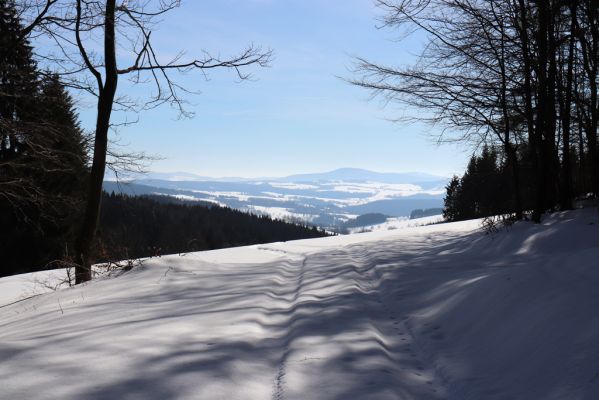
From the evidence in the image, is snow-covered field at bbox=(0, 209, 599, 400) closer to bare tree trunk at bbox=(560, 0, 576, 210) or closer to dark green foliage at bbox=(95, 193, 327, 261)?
bare tree trunk at bbox=(560, 0, 576, 210)

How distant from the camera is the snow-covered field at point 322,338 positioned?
2.73 m

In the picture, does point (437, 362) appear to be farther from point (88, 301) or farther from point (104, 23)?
point (104, 23)

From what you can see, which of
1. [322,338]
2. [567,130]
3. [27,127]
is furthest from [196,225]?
[322,338]

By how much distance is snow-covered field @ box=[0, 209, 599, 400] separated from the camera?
2.73 meters

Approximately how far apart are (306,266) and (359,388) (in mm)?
5322

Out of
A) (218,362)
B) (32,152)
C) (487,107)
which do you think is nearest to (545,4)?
(487,107)

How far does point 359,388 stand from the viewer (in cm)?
286

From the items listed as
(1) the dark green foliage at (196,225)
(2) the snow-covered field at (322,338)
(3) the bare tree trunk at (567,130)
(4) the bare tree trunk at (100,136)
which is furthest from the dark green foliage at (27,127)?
(1) the dark green foliage at (196,225)

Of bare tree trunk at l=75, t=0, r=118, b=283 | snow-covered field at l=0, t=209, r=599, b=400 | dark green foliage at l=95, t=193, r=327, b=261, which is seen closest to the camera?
snow-covered field at l=0, t=209, r=599, b=400

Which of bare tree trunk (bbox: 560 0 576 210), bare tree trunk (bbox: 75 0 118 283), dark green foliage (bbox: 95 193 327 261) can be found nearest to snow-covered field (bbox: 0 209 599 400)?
bare tree trunk (bbox: 75 0 118 283)

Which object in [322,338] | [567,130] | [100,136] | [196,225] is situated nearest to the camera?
[322,338]

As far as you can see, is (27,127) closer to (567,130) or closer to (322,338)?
(322,338)

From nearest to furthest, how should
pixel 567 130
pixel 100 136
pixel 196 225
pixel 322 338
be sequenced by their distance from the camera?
pixel 322 338, pixel 100 136, pixel 567 130, pixel 196 225

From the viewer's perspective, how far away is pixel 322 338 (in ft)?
12.6
